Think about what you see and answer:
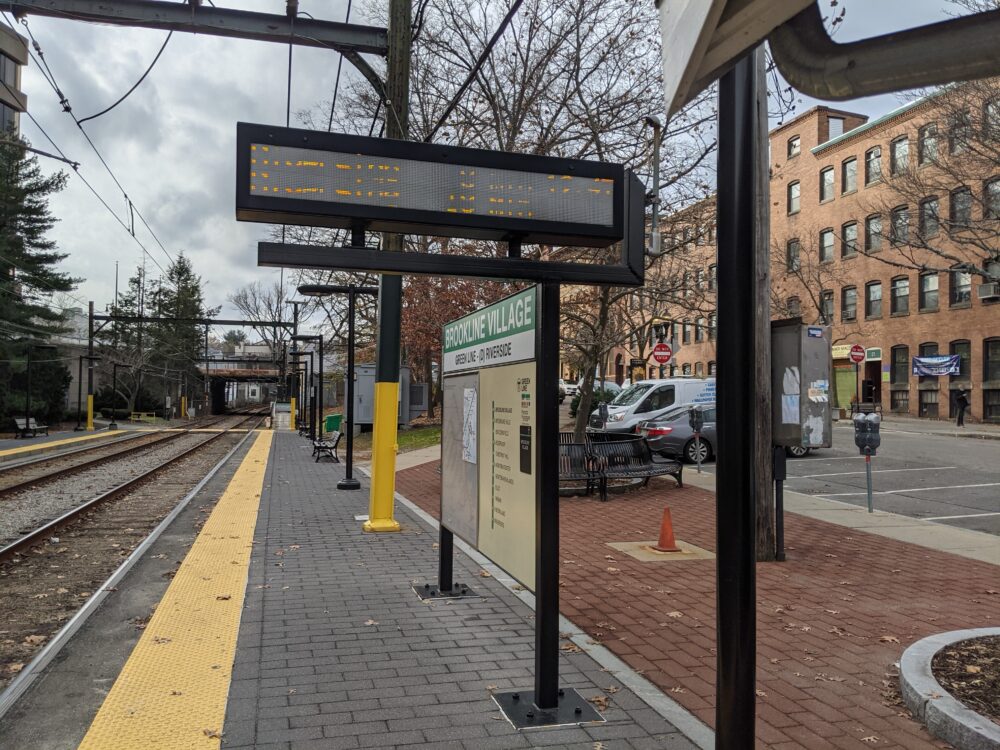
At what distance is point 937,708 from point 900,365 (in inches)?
1559

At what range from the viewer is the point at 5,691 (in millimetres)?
4312

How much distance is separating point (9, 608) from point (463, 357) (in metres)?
4.28

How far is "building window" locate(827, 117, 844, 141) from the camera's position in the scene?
44531 mm

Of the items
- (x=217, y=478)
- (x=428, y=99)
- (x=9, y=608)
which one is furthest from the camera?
(x=428, y=99)

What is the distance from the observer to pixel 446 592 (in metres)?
6.52

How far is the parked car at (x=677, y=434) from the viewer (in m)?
18.5

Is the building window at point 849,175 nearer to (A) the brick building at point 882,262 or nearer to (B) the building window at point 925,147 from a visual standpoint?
(A) the brick building at point 882,262

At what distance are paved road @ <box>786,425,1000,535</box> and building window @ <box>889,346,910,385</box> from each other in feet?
55.1

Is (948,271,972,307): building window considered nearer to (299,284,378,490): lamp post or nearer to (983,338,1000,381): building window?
(983,338,1000,381): building window

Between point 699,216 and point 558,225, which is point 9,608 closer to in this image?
point 558,225

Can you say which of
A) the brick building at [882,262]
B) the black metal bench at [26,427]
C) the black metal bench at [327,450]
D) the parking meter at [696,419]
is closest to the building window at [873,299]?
the brick building at [882,262]

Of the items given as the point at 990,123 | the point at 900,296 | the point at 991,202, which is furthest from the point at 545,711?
the point at 900,296

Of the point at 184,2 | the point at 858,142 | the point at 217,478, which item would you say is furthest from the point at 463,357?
the point at 858,142

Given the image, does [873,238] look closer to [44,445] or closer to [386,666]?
[44,445]
